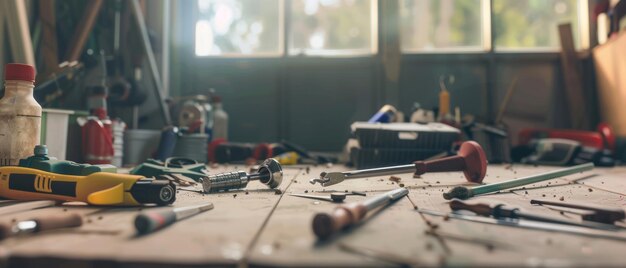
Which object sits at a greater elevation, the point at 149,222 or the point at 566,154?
the point at 566,154

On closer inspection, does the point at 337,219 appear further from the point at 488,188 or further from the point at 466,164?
the point at 466,164

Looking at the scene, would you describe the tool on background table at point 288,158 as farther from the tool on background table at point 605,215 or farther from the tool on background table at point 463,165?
the tool on background table at point 605,215

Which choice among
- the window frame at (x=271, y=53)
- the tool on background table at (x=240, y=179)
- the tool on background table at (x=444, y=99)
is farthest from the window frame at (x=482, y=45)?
the tool on background table at (x=240, y=179)

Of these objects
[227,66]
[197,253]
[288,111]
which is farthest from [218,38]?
[197,253]

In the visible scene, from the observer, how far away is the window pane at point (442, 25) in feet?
13.4

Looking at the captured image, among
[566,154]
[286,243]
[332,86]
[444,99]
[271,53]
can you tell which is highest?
[271,53]

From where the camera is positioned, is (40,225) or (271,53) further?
(271,53)

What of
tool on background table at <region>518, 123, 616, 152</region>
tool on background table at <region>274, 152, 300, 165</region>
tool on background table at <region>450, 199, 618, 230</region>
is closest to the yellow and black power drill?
tool on background table at <region>450, 199, 618, 230</region>

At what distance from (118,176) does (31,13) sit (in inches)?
117

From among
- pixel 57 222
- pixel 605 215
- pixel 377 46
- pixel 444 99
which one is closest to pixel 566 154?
pixel 444 99

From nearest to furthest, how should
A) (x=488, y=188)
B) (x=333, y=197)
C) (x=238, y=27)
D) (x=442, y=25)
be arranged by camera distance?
1. (x=333, y=197)
2. (x=488, y=188)
3. (x=442, y=25)
4. (x=238, y=27)

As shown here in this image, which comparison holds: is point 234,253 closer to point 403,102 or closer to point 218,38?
point 403,102

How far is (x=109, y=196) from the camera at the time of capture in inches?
38.5

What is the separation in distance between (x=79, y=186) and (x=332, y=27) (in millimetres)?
3455
